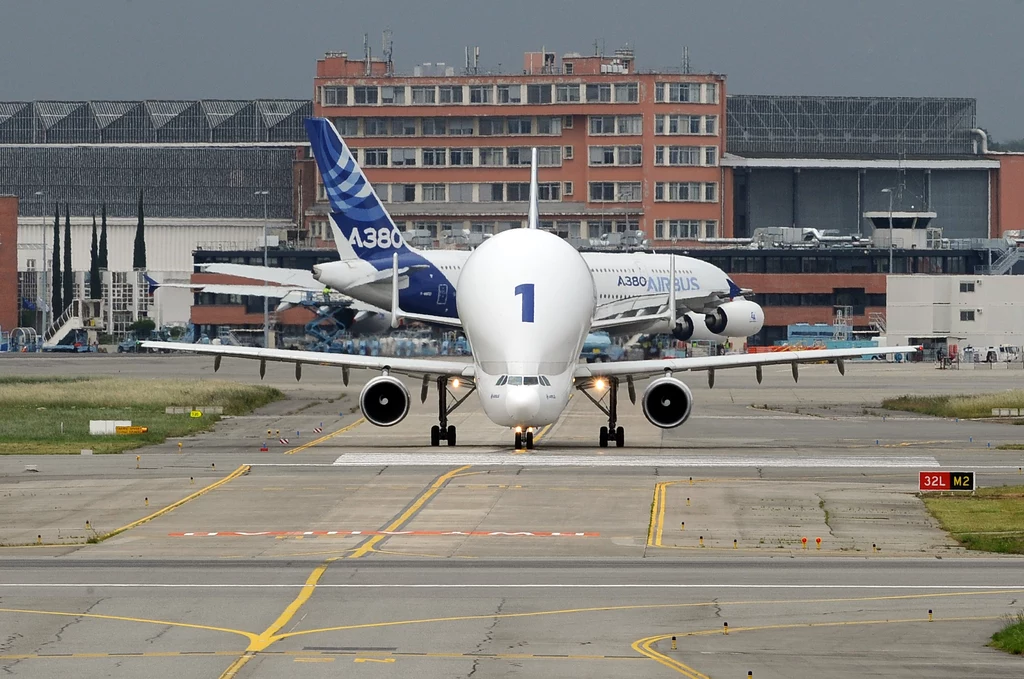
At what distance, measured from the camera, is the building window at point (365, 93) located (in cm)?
17475

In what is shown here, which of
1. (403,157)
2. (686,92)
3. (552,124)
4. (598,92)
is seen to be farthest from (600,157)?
(403,157)

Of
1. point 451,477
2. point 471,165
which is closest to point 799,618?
point 451,477

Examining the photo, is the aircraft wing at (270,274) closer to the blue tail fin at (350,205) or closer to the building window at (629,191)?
the blue tail fin at (350,205)

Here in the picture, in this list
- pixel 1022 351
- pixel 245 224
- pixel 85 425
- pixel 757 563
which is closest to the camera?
pixel 757 563

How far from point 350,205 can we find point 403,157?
9040 centimetres

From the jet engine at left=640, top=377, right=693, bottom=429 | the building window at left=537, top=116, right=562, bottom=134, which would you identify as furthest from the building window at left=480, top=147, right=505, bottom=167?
A: the jet engine at left=640, top=377, right=693, bottom=429

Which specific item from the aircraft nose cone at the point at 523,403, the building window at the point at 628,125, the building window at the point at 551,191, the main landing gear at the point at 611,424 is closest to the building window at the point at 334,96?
the building window at the point at 551,191

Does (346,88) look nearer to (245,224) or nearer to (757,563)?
(245,224)

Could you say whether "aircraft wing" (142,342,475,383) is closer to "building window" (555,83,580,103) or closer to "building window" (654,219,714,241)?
"building window" (654,219,714,241)

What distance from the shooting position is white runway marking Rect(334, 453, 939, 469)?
43.1 meters

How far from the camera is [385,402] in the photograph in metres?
48.0

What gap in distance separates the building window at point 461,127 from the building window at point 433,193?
5.41 meters

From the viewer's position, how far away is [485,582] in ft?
82.8

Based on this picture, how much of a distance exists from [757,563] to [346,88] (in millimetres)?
151756
